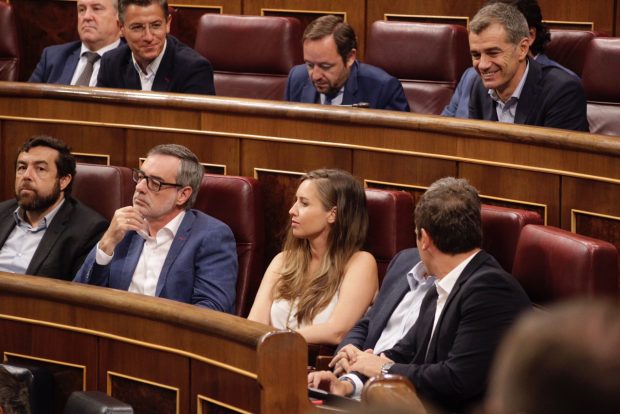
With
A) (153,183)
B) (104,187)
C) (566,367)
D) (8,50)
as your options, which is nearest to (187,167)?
(153,183)

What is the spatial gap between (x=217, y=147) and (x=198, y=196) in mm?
105

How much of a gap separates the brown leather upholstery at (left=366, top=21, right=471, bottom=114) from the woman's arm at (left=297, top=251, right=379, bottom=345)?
53 centimetres

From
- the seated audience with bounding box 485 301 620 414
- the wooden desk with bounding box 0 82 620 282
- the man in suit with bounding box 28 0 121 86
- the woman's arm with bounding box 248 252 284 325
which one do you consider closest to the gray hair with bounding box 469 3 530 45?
the wooden desk with bounding box 0 82 620 282

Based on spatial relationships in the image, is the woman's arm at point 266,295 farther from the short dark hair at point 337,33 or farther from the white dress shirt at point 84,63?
the white dress shirt at point 84,63

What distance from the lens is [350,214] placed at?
4.04ft

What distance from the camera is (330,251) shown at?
1.25m

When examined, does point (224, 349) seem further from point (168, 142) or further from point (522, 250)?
point (168, 142)

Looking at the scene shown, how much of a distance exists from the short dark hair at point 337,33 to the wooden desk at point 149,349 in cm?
63

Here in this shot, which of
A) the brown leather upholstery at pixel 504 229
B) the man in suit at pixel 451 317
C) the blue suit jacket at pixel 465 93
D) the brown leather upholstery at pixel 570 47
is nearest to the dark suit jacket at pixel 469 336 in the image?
the man in suit at pixel 451 317

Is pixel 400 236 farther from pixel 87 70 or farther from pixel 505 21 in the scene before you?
pixel 87 70

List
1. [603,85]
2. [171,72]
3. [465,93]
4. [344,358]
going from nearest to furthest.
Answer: [344,358]
[465,93]
[603,85]
[171,72]

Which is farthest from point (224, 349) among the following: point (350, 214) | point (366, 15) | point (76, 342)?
point (366, 15)

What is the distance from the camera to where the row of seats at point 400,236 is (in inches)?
38.7

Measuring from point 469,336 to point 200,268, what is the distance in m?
0.42
